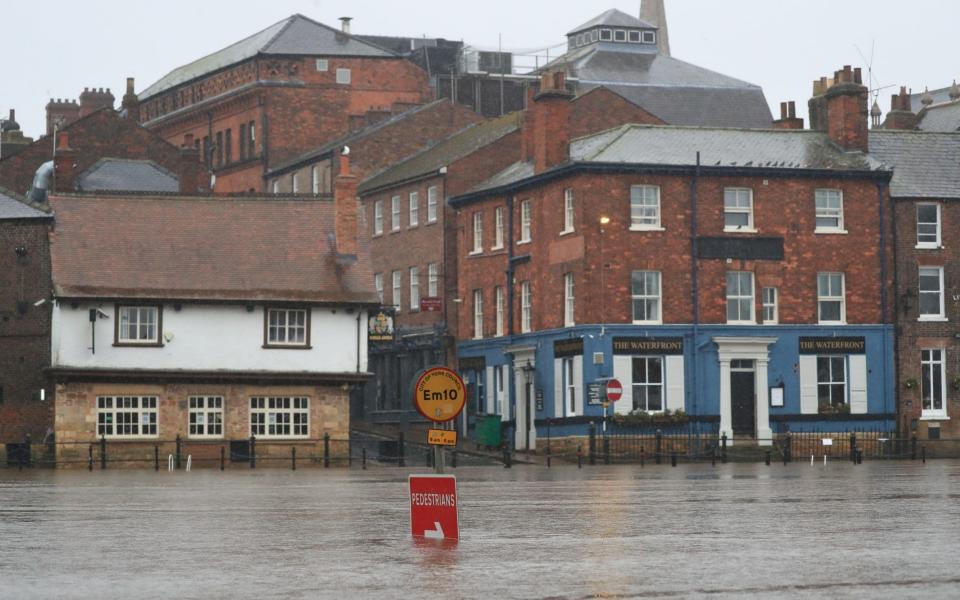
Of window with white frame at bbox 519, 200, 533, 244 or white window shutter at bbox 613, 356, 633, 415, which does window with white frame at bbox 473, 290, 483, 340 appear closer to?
window with white frame at bbox 519, 200, 533, 244

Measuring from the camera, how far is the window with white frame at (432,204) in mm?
74062

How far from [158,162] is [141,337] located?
31.3 meters

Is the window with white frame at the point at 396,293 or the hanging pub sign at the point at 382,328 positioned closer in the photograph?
the hanging pub sign at the point at 382,328

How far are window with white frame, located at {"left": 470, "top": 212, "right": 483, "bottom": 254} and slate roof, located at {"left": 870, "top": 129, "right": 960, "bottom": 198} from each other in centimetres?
1447

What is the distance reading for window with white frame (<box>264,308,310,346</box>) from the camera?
5919 centimetres

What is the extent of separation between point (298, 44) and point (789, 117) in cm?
3393

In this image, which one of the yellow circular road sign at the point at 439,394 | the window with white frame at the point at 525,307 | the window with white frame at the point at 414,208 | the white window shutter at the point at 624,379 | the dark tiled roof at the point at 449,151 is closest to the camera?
the yellow circular road sign at the point at 439,394

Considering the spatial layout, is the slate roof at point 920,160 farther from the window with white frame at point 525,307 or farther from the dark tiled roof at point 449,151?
the dark tiled roof at point 449,151

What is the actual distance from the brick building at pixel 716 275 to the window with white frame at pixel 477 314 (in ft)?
18.6

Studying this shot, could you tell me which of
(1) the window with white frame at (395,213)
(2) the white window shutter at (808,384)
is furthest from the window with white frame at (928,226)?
(1) the window with white frame at (395,213)

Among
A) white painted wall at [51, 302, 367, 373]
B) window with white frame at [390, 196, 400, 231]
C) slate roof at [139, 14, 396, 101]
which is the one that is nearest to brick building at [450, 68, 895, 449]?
white painted wall at [51, 302, 367, 373]

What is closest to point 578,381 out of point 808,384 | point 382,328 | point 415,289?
point 808,384

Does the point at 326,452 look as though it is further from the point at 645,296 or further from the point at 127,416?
the point at 645,296

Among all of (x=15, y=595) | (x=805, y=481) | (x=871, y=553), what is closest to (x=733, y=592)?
(x=871, y=553)
